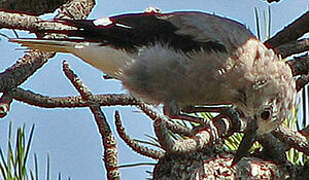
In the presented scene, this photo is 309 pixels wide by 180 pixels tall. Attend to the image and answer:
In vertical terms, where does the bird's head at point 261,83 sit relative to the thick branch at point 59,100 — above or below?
above

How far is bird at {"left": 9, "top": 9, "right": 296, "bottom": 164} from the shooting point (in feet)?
6.08

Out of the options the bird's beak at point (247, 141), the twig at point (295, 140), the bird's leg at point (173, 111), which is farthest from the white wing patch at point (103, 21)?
the twig at point (295, 140)

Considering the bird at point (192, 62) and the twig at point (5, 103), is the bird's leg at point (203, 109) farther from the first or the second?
the twig at point (5, 103)

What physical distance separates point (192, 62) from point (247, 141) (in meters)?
0.33

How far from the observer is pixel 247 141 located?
1685 mm

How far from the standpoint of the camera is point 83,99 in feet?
5.02

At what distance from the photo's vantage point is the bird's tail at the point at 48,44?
1.69m

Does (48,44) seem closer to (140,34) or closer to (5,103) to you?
(140,34)

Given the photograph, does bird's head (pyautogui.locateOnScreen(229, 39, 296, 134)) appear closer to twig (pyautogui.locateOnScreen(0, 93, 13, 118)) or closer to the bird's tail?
the bird's tail

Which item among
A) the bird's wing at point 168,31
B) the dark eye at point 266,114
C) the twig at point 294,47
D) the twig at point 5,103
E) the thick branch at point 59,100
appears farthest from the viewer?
the bird's wing at point 168,31

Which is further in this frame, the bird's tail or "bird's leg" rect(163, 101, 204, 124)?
"bird's leg" rect(163, 101, 204, 124)

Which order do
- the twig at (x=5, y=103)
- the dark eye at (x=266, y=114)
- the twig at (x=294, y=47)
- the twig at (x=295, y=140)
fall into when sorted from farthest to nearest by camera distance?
the dark eye at (x=266, y=114) < the twig at (x=294, y=47) < the twig at (x=295, y=140) < the twig at (x=5, y=103)

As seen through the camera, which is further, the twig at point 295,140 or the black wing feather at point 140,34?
the black wing feather at point 140,34

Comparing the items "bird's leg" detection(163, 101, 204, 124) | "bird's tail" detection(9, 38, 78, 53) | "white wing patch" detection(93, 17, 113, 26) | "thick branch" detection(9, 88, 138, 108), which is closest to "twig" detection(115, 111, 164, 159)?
"thick branch" detection(9, 88, 138, 108)
